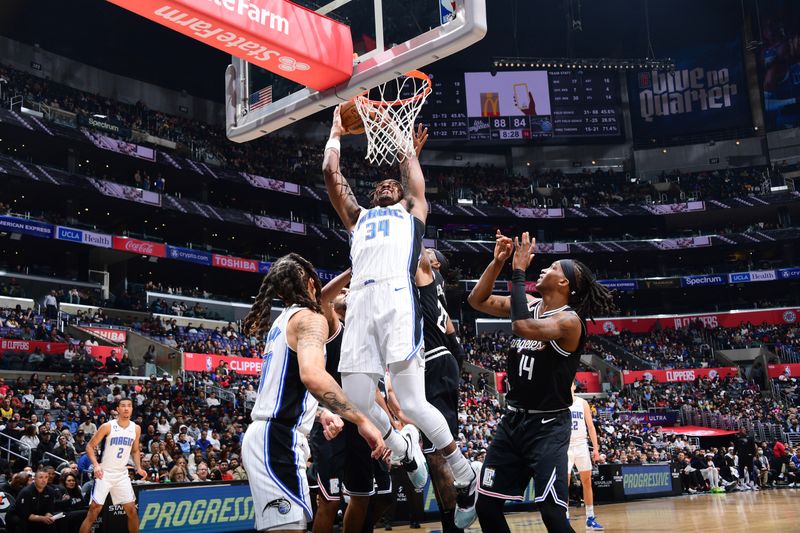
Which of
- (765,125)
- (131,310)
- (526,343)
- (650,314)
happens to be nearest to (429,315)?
(526,343)

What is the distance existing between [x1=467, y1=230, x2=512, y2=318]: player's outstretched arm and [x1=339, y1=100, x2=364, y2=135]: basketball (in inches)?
79.9

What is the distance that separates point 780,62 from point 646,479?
37.3 m

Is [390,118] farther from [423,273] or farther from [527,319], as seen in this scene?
[527,319]

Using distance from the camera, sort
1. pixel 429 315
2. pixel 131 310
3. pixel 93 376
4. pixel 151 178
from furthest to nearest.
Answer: pixel 151 178 → pixel 131 310 → pixel 93 376 → pixel 429 315

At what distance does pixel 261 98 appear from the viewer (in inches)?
299

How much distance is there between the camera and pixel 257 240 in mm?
42531

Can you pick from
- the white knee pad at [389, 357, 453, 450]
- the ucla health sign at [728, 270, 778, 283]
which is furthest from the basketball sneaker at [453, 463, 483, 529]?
the ucla health sign at [728, 270, 778, 283]

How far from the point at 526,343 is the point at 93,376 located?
19851mm

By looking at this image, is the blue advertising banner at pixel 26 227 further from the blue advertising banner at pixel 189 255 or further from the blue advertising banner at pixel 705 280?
the blue advertising banner at pixel 705 280

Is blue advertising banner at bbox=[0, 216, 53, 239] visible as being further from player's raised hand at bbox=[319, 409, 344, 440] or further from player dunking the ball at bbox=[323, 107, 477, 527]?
player's raised hand at bbox=[319, 409, 344, 440]

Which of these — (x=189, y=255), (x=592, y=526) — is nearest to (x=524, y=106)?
(x=189, y=255)

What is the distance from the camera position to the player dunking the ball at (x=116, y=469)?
31.5ft

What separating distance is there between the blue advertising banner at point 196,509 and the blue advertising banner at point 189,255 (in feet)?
83.6

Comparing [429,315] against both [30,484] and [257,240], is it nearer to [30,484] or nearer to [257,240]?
[30,484]
